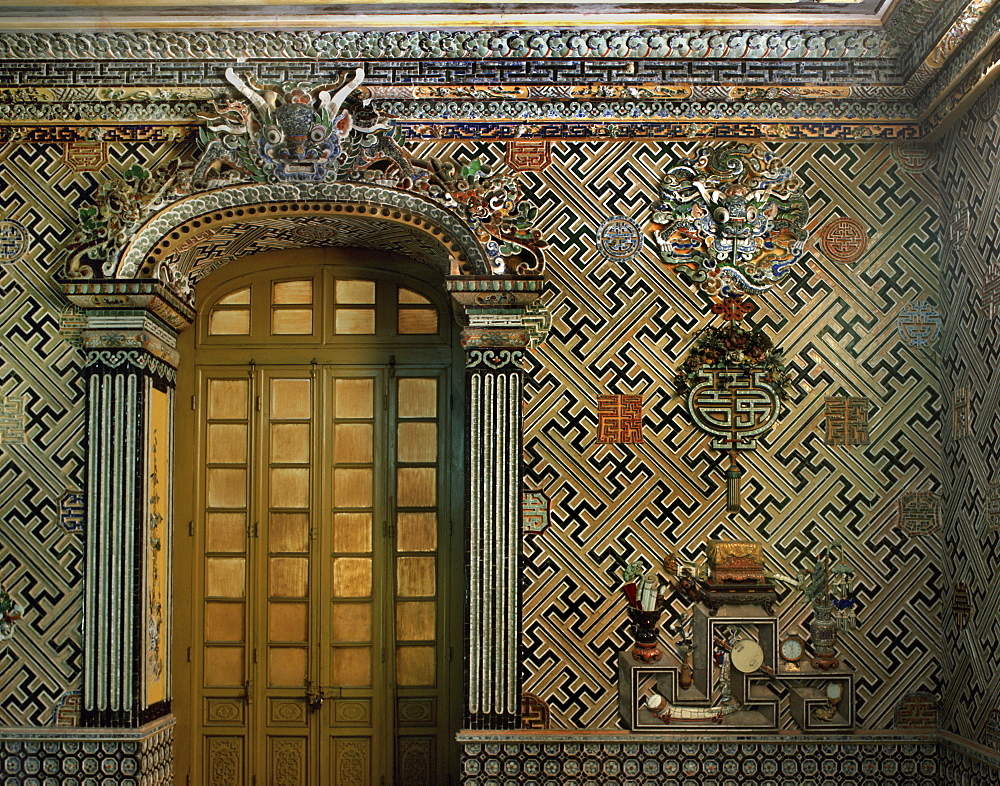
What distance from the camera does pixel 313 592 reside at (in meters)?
5.91

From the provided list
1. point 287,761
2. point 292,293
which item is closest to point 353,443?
point 292,293

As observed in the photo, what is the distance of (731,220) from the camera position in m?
5.62

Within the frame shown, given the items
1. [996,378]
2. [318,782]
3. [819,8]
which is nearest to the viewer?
[996,378]

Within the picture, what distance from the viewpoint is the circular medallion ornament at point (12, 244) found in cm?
564

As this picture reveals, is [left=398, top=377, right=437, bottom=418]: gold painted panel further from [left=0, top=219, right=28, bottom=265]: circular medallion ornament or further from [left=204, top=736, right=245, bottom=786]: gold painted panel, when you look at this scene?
[left=0, top=219, right=28, bottom=265]: circular medallion ornament

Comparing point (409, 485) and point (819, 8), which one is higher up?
point (819, 8)

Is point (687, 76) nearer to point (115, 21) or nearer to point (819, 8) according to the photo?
point (819, 8)

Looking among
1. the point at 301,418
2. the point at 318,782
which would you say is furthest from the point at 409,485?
the point at 318,782

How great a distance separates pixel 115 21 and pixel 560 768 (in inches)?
188

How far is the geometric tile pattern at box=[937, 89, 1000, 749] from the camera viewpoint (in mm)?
4984

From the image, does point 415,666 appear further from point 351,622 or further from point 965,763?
point 965,763

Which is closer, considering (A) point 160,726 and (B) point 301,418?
(A) point 160,726

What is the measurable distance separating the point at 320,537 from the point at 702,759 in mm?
2508

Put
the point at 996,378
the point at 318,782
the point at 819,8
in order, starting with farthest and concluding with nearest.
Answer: the point at 318,782
the point at 819,8
the point at 996,378
